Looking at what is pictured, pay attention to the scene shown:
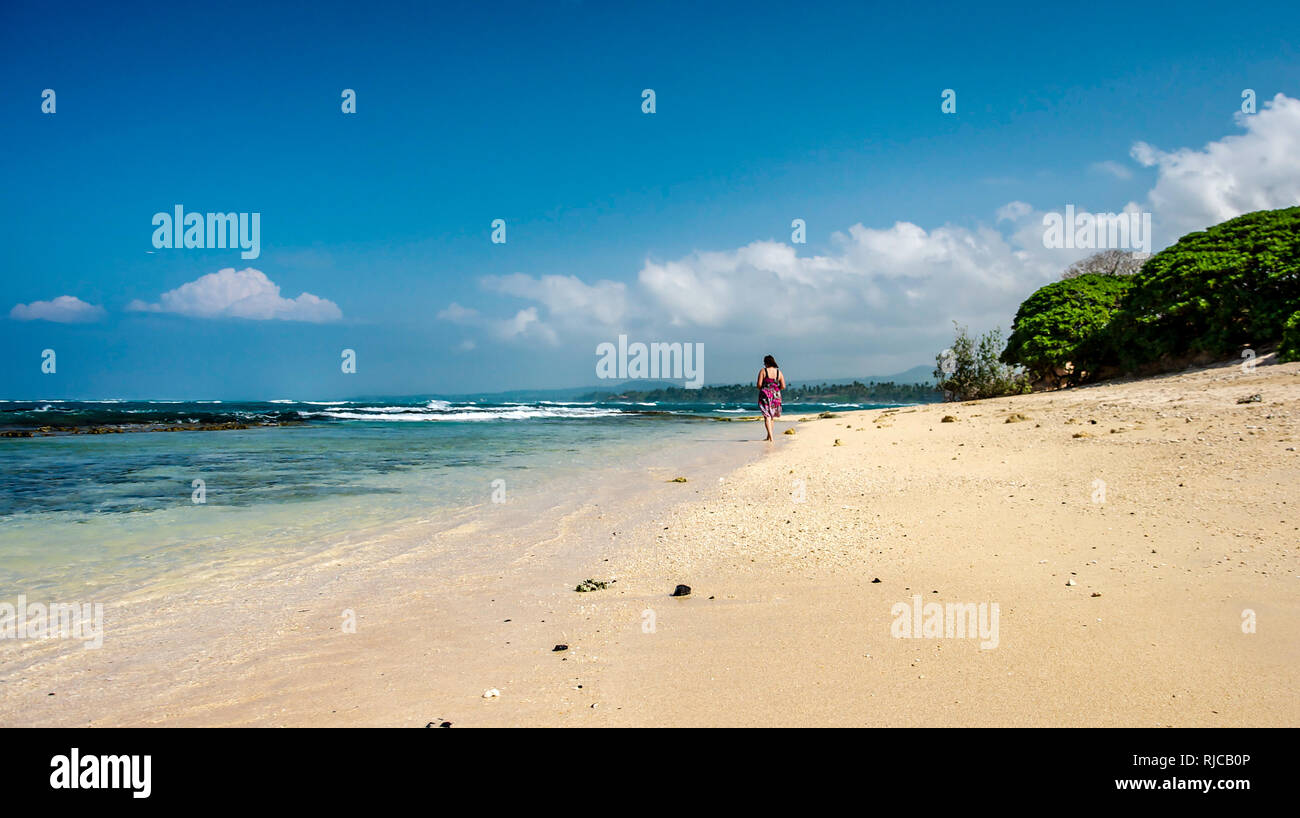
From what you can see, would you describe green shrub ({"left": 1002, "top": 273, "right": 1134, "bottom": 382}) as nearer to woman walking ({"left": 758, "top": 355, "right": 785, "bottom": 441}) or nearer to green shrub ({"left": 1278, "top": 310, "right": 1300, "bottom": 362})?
green shrub ({"left": 1278, "top": 310, "right": 1300, "bottom": 362})

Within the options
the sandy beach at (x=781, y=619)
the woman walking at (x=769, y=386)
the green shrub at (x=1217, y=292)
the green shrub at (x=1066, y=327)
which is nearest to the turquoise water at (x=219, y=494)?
the sandy beach at (x=781, y=619)

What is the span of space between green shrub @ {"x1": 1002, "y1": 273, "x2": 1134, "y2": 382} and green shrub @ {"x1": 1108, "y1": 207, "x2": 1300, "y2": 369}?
313cm

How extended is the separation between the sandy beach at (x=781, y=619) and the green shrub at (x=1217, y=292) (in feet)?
46.3

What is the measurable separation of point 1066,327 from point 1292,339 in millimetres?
12508

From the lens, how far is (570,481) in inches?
475

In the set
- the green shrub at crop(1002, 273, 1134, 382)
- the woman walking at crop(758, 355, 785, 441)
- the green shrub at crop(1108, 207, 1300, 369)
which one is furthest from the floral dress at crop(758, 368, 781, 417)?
the green shrub at crop(1002, 273, 1134, 382)

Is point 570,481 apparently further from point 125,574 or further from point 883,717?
point 883,717

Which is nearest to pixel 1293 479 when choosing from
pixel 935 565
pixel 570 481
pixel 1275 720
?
pixel 935 565

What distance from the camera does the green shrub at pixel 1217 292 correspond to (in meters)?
18.1

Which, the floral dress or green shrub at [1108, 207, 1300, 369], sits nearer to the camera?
green shrub at [1108, 207, 1300, 369]

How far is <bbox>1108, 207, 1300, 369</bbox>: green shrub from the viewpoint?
1811 cm

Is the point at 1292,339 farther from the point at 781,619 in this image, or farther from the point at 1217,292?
the point at 781,619

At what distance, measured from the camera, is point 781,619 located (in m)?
4.29
